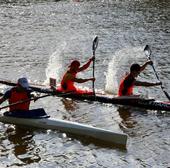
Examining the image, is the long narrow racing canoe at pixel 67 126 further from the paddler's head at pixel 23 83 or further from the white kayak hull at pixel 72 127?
the paddler's head at pixel 23 83

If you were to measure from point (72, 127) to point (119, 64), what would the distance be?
11951 millimetres

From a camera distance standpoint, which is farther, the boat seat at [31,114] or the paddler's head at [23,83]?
the boat seat at [31,114]

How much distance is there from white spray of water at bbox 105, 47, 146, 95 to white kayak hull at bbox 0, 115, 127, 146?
18.9 feet

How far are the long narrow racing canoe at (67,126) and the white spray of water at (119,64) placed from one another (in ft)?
18.9

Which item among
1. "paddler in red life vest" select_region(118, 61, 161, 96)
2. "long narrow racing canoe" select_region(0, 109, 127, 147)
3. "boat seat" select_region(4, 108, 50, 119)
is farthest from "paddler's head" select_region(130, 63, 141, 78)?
"boat seat" select_region(4, 108, 50, 119)

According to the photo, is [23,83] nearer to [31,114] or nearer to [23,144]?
[31,114]

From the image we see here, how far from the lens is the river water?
16141 millimetres

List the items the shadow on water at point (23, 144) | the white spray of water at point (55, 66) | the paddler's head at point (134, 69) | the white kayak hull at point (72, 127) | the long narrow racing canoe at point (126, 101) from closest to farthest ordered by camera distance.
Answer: the shadow on water at point (23, 144) < the white kayak hull at point (72, 127) < the long narrow racing canoe at point (126, 101) < the paddler's head at point (134, 69) < the white spray of water at point (55, 66)

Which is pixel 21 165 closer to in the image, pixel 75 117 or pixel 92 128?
pixel 92 128

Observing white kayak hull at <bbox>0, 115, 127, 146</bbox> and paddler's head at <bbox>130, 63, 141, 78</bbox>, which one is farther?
paddler's head at <bbox>130, 63, 141, 78</bbox>

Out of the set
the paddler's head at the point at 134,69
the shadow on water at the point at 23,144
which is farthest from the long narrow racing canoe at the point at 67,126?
the paddler's head at the point at 134,69

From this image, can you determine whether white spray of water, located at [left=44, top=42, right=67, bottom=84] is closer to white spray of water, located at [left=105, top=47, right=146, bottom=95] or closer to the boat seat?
white spray of water, located at [left=105, top=47, right=146, bottom=95]

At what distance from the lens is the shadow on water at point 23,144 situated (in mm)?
15938

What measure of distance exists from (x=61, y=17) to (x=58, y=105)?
28533 mm
